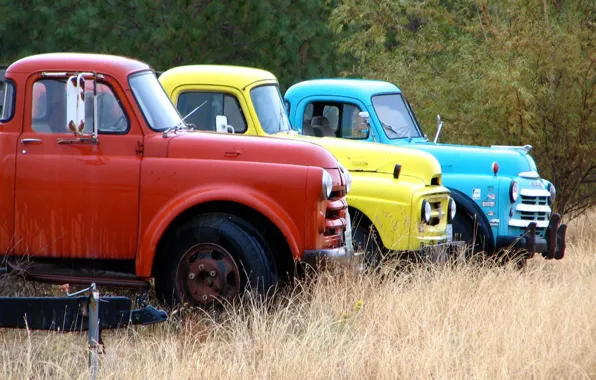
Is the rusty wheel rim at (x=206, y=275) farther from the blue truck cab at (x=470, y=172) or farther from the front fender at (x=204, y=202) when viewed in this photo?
the blue truck cab at (x=470, y=172)

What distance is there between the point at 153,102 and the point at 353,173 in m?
2.68

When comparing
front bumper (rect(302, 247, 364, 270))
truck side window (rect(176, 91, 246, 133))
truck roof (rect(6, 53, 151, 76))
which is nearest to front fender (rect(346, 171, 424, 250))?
truck side window (rect(176, 91, 246, 133))

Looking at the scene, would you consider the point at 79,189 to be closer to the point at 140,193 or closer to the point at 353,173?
the point at 140,193

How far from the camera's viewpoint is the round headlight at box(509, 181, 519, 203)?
38.9 feet

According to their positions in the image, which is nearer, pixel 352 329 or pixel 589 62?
pixel 352 329

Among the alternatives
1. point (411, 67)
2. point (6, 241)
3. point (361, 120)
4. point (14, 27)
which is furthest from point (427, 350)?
point (14, 27)

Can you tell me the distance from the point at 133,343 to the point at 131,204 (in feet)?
3.68

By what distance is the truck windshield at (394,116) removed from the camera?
12055 millimetres

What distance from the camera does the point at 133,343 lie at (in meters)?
7.44

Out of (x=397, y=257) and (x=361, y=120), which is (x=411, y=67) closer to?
(x=361, y=120)

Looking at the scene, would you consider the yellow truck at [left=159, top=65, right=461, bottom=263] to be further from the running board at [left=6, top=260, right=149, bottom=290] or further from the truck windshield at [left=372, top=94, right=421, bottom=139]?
the running board at [left=6, top=260, right=149, bottom=290]

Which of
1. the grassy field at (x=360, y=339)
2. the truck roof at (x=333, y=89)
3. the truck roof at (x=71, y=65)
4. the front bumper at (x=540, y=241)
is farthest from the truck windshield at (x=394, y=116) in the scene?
the truck roof at (x=71, y=65)

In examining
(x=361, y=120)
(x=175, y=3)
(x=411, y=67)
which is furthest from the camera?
(x=175, y=3)

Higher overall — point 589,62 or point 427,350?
point 589,62
